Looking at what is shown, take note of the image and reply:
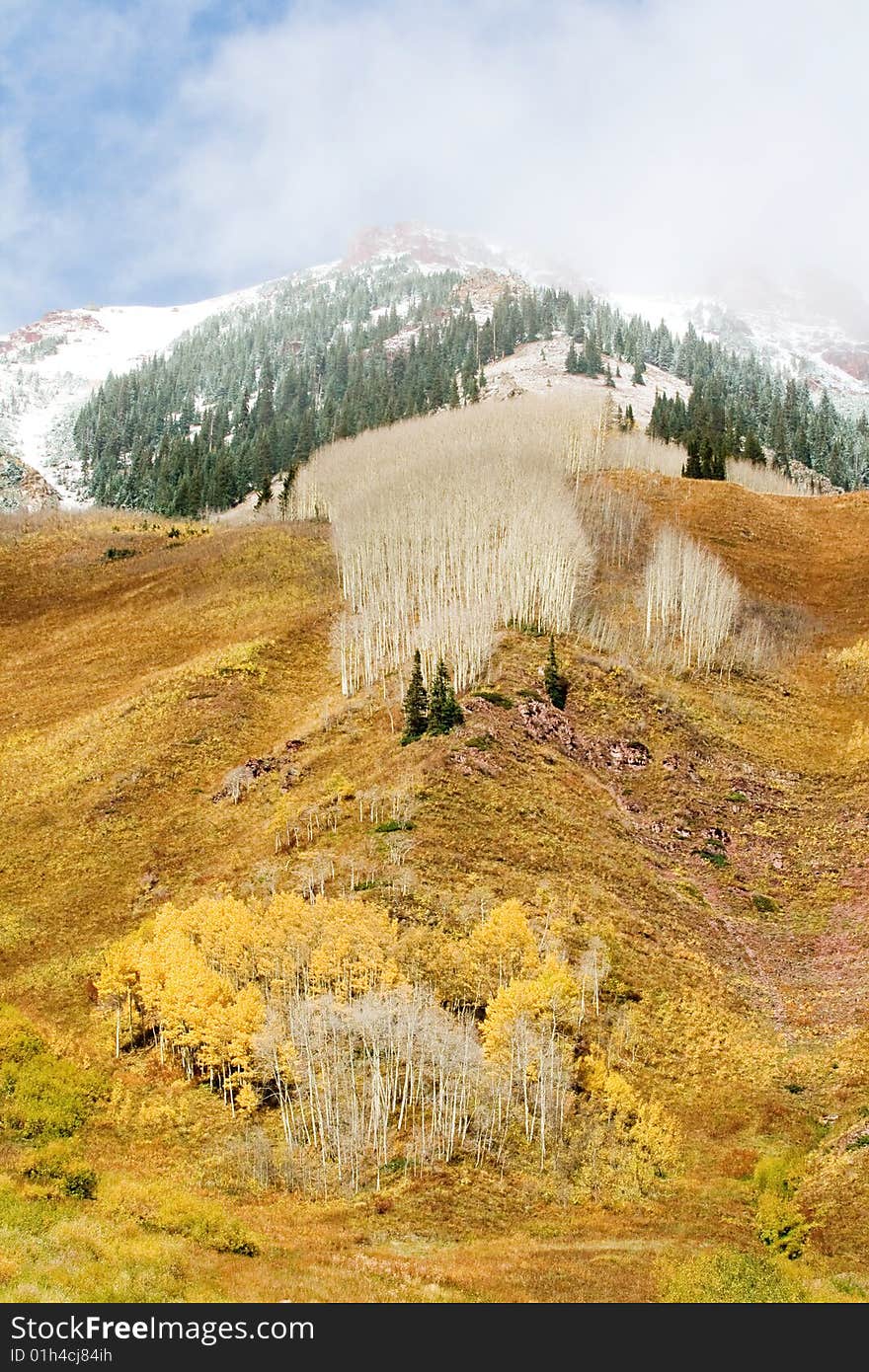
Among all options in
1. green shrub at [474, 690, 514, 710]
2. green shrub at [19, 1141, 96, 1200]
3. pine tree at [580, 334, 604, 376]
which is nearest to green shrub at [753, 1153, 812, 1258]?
green shrub at [19, 1141, 96, 1200]

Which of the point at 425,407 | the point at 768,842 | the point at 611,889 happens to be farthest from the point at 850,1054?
the point at 425,407

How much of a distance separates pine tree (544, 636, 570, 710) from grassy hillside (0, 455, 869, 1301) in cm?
108

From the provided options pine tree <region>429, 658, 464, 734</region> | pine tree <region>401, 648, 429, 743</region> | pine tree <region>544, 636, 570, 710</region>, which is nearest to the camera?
pine tree <region>429, 658, 464, 734</region>

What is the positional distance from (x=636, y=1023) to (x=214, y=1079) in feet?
54.8

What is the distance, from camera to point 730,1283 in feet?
74.9

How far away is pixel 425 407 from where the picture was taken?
168625mm

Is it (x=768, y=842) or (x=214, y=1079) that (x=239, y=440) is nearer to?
(x=768, y=842)

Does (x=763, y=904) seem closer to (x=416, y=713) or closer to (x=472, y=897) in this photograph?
(x=472, y=897)

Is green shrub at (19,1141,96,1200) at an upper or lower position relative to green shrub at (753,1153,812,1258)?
upper

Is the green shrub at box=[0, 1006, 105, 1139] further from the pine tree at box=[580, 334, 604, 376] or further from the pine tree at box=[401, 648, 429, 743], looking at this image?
the pine tree at box=[580, 334, 604, 376]

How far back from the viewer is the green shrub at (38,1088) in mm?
30031

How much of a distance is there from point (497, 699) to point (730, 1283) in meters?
40.4

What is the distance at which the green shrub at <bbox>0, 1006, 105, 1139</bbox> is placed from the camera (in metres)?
30.0

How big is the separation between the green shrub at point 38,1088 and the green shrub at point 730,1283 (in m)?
19.4
